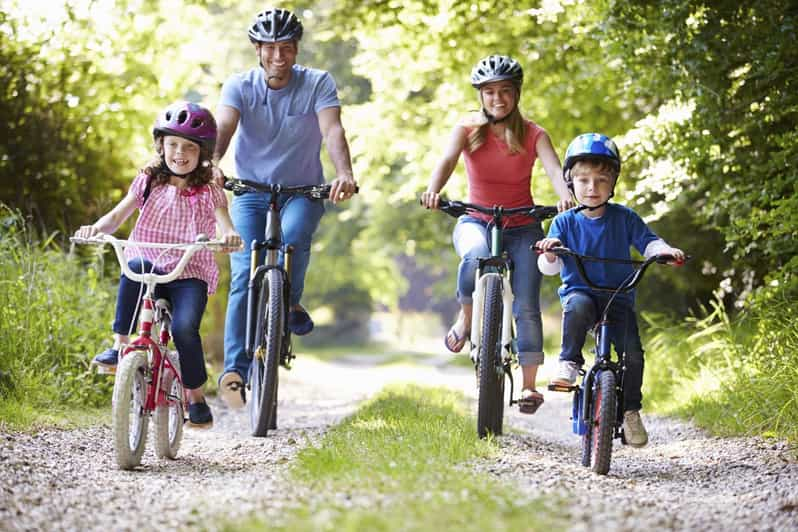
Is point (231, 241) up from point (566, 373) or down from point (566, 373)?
up

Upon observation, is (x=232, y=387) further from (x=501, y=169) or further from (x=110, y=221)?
(x=501, y=169)

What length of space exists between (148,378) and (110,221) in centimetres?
82

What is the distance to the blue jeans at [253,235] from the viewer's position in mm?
6660

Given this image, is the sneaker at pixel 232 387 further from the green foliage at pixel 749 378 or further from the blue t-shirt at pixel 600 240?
the green foliage at pixel 749 378

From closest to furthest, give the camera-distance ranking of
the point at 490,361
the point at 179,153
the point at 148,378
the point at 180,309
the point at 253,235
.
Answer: the point at 148,378
the point at 180,309
the point at 179,153
the point at 490,361
the point at 253,235

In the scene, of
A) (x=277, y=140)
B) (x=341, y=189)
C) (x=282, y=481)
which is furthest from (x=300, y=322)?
(x=282, y=481)

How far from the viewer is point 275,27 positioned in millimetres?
6621

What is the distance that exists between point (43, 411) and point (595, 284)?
3754 millimetres

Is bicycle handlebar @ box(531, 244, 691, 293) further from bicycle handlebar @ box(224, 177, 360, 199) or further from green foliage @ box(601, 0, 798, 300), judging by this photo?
green foliage @ box(601, 0, 798, 300)

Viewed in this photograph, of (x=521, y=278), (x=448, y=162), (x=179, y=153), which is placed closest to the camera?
(x=179, y=153)

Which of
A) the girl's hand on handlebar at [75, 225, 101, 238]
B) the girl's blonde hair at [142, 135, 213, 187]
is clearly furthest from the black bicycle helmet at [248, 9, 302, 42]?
the girl's hand on handlebar at [75, 225, 101, 238]

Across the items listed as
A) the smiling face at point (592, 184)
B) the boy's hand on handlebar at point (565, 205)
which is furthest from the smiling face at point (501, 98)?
the smiling face at point (592, 184)

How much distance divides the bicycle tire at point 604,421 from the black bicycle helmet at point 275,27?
2.85 metres

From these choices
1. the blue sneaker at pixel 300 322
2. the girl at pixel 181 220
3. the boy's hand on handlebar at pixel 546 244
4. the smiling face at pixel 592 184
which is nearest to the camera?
the boy's hand on handlebar at pixel 546 244
